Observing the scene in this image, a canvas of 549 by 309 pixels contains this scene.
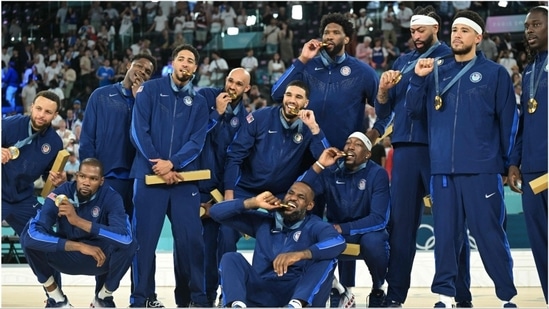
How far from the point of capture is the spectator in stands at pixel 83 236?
24.2ft

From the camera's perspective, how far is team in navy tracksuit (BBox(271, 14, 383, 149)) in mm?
7957

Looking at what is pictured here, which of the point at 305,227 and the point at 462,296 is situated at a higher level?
the point at 305,227

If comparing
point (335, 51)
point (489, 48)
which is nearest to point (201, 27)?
point (489, 48)

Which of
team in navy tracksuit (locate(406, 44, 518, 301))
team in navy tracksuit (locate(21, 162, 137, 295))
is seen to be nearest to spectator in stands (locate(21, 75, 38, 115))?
team in navy tracksuit (locate(21, 162, 137, 295))

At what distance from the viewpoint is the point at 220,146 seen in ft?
26.9

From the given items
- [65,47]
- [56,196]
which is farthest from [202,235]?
[65,47]

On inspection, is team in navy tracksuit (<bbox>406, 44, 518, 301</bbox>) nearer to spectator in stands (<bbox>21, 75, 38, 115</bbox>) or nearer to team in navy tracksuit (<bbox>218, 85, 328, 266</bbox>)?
team in navy tracksuit (<bbox>218, 85, 328, 266</bbox>)

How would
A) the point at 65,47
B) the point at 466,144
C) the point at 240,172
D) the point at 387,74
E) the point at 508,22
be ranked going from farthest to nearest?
the point at 65,47 < the point at 508,22 < the point at 240,172 < the point at 387,74 < the point at 466,144

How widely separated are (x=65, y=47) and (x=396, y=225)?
13684 millimetres

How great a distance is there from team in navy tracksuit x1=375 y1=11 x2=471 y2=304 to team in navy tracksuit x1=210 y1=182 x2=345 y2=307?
2.58 feet

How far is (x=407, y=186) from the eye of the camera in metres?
7.48

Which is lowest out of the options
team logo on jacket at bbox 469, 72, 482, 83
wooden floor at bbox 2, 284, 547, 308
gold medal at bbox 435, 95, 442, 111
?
wooden floor at bbox 2, 284, 547, 308

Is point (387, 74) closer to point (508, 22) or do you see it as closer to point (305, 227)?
point (305, 227)

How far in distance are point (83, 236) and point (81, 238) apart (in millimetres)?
23
